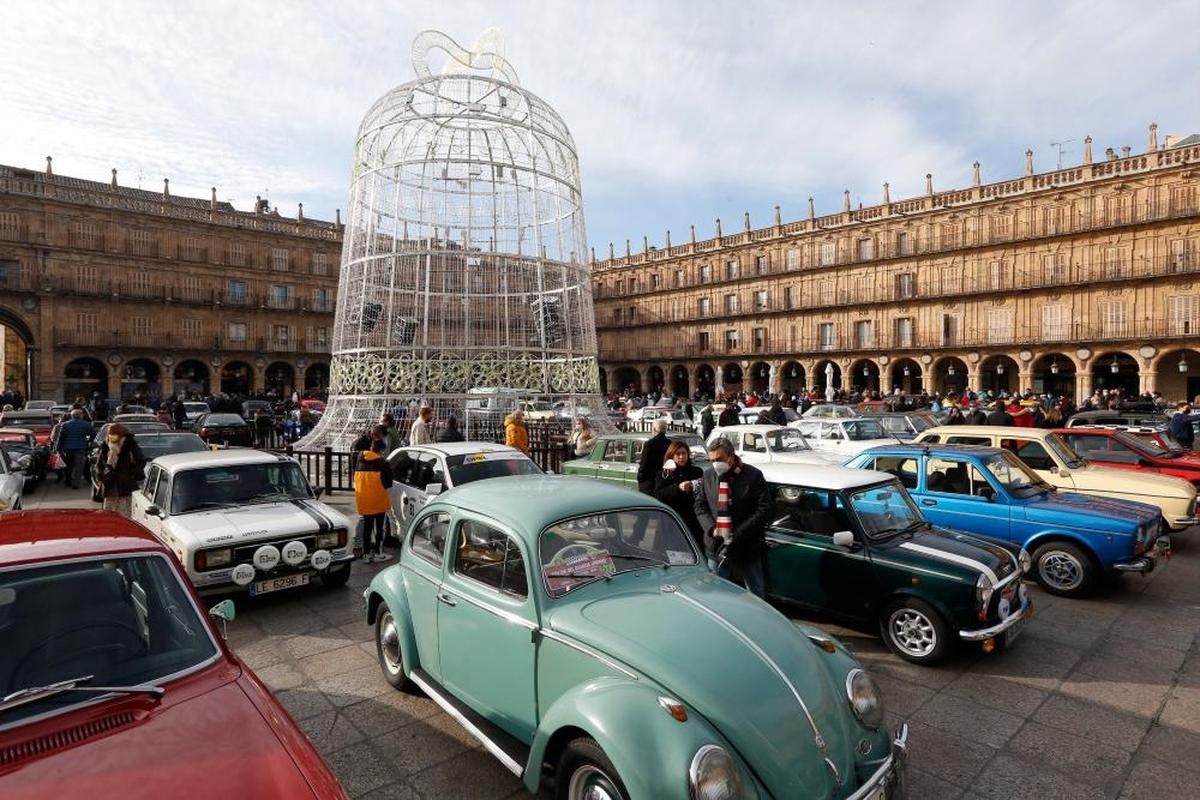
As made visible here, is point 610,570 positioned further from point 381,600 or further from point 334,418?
point 334,418

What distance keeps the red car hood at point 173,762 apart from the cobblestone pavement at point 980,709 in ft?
4.09

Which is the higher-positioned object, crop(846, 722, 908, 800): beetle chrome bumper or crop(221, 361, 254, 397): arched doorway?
crop(221, 361, 254, 397): arched doorway

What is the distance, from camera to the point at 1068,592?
6270mm

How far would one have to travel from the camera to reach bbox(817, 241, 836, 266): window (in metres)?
42.8

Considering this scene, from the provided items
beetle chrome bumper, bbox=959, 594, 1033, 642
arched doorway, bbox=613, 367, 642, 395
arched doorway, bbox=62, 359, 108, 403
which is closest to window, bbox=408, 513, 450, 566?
beetle chrome bumper, bbox=959, 594, 1033, 642

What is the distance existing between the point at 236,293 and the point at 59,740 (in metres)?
46.7

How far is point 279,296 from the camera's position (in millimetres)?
44125

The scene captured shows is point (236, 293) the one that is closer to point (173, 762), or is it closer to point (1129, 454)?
point (1129, 454)

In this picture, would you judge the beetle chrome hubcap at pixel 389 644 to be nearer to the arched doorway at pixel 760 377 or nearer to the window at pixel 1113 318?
the window at pixel 1113 318

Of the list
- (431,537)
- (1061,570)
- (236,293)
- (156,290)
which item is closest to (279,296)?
(236,293)

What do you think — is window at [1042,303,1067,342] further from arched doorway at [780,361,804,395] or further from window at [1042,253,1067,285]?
arched doorway at [780,361,804,395]

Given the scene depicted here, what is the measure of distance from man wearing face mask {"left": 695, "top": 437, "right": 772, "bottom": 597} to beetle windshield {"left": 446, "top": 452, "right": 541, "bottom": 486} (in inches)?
116

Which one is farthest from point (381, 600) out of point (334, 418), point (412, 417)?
point (334, 418)

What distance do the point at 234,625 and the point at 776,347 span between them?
43040 millimetres
